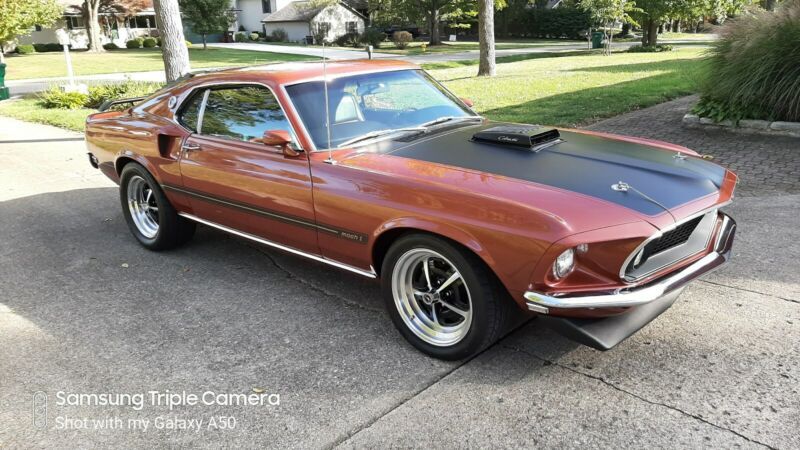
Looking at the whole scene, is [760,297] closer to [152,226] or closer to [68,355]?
[68,355]

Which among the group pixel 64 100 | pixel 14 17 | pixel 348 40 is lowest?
pixel 64 100

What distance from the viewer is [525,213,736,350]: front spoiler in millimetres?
2668

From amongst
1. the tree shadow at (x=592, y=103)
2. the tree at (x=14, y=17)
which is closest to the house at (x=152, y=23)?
the tree at (x=14, y=17)

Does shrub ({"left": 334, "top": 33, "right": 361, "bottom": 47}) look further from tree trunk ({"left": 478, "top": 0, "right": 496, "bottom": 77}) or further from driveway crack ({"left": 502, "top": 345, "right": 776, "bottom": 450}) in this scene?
driveway crack ({"left": 502, "top": 345, "right": 776, "bottom": 450})

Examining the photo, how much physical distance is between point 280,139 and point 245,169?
22.1 inches

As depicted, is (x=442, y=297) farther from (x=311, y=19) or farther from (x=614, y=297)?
(x=311, y=19)

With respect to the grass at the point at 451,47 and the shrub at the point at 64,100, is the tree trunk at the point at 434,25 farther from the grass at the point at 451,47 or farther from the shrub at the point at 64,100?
the shrub at the point at 64,100

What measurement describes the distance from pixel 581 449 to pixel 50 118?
1356 centimetres

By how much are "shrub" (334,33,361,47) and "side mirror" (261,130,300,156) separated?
43.4m

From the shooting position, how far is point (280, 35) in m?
53.2

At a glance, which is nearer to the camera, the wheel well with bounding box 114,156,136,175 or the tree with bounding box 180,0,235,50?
the wheel well with bounding box 114,156,136,175

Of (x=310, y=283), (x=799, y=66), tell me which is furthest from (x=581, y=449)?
(x=799, y=66)

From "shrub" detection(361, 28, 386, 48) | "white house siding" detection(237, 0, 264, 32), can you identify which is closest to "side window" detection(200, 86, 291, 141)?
"shrub" detection(361, 28, 386, 48)

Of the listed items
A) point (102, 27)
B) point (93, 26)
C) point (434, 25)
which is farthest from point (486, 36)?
A: point (102, 27)
